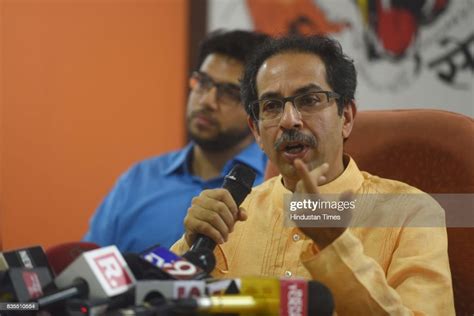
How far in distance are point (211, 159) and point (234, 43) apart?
12.6 inches

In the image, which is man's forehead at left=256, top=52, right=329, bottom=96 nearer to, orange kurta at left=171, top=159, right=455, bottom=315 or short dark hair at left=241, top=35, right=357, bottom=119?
short dark hair at left=241, top=35, right=357, bottom=119

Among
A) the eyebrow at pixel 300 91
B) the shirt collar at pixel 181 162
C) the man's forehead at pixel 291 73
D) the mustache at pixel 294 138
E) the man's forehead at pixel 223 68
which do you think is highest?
the man's forehead at pixel 291 73

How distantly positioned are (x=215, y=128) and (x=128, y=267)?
1236 mm

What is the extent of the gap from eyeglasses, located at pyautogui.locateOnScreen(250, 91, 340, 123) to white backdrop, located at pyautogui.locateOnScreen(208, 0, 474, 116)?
3.83ft

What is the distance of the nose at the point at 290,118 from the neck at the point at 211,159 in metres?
0.88

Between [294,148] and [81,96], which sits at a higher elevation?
[294,148]

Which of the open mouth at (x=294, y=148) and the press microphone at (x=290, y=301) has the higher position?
the open mouth at (x=294, y=148)

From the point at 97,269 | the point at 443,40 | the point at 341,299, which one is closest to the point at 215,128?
the point at 443,40

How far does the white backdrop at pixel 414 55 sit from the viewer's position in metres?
2.40

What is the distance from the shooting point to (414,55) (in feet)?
8.11

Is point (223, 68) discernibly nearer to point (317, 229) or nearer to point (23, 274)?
point (317, 229)

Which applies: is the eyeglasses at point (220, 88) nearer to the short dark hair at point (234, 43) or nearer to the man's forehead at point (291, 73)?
the short dark hair at point (234, 43)

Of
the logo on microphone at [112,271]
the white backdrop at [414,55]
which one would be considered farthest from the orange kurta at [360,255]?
the white backdrop at [414,55]

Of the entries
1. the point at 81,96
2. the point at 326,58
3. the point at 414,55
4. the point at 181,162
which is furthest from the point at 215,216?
the point at 81,96
